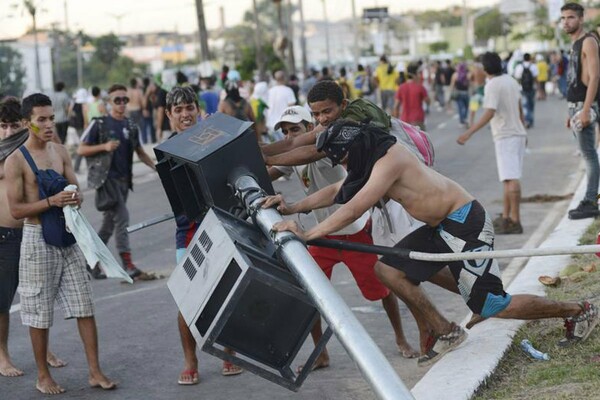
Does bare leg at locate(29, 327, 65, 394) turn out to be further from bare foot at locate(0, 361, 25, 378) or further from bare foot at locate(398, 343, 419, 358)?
bare foot at locate(398, 343, 419, 358)

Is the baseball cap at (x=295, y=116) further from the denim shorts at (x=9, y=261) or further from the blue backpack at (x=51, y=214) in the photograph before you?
the denim shorts at (x=9, y=261)

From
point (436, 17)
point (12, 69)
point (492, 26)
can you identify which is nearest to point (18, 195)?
point (12, 69)

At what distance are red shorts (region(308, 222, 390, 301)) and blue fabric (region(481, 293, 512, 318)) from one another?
1.03 meters

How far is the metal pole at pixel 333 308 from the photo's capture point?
4680 millimetres

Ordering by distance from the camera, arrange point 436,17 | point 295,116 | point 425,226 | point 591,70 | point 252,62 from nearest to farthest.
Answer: point 425,226 < point 295,116 < point 591,70 < point 252,62 < point 436,17

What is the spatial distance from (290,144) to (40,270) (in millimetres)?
1716

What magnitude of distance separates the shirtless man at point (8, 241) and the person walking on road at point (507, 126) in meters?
5.68

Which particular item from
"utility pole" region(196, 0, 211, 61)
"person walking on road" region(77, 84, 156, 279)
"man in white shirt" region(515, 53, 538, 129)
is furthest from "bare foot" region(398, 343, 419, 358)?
"utility pole" region(196, 0, 211, 61)

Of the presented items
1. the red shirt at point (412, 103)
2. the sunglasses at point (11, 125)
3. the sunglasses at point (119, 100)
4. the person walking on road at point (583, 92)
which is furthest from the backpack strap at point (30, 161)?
the red shirt at point (412, 103)

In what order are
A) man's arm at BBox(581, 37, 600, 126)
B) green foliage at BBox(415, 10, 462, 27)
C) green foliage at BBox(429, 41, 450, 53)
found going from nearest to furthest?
man's arm at BBox(581, 37, 600, 126) → green foliage at BBox(429, 41, 450, 53) → green foliage at BBox(415, 10, 462, 27)

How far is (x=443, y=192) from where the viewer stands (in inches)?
255

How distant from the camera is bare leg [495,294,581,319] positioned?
21.7ft

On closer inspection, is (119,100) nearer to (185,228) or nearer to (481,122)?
(481,122)

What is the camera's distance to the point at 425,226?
6699mm
